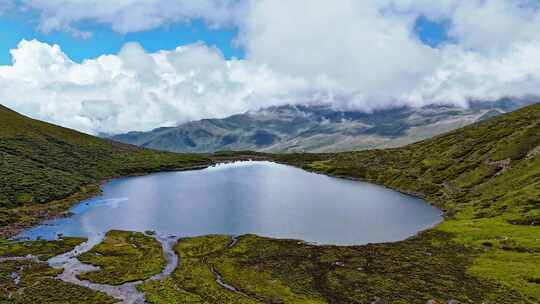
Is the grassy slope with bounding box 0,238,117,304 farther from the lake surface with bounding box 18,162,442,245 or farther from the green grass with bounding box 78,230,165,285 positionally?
the lake surface with bounding box 18,162,442,245

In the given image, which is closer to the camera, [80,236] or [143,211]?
[80,236]

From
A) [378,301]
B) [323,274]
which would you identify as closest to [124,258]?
[323,274]

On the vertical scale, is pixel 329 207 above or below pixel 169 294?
above

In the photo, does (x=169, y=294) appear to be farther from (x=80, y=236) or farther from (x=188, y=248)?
(x=80, y=236)

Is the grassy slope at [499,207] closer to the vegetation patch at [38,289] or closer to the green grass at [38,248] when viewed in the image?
the vegetation patch at [38,289]

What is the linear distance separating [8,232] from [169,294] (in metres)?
65.0

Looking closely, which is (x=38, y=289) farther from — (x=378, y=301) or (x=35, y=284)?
(x=378, y=301)

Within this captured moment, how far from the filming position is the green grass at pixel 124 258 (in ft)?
274

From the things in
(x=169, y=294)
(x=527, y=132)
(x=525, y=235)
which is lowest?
(x=169, y=294)

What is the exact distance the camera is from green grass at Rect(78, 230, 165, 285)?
8350cm

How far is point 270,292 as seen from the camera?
252 ft

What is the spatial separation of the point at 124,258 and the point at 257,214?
54988 millimetres

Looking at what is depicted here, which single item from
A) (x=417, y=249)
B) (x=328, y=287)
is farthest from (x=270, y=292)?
(x=417, y=249)

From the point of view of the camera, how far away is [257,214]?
142 meters
